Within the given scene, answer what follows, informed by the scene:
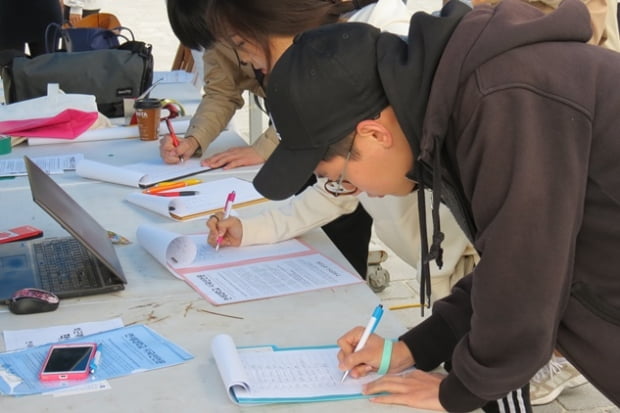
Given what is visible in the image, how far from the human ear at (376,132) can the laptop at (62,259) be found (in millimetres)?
634

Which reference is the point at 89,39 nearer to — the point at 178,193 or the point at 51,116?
the point at 51,116

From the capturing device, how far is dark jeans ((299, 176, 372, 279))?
2555mm

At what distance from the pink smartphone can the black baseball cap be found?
0.49 m

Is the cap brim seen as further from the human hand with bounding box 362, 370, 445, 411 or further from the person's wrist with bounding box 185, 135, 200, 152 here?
the person's wrist with bounding box 185, 135, 200, 152

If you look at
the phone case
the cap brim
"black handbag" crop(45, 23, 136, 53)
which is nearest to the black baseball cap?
the cap brim

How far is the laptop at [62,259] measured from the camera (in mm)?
1551

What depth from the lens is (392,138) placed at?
119cm

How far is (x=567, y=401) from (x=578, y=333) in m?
1.59

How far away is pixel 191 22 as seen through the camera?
1929mm

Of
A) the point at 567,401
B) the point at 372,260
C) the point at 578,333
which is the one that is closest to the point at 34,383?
the point at 578,333

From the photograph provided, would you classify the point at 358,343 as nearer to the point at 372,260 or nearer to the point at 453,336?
the point at 453,336

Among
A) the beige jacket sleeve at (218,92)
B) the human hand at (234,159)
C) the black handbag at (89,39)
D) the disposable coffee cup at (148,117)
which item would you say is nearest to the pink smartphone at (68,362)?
the human hand at (234,159)

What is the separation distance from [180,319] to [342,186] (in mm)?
408

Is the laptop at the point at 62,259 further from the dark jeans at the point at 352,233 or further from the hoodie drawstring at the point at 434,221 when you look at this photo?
the dark jeans at the point at 352,233
